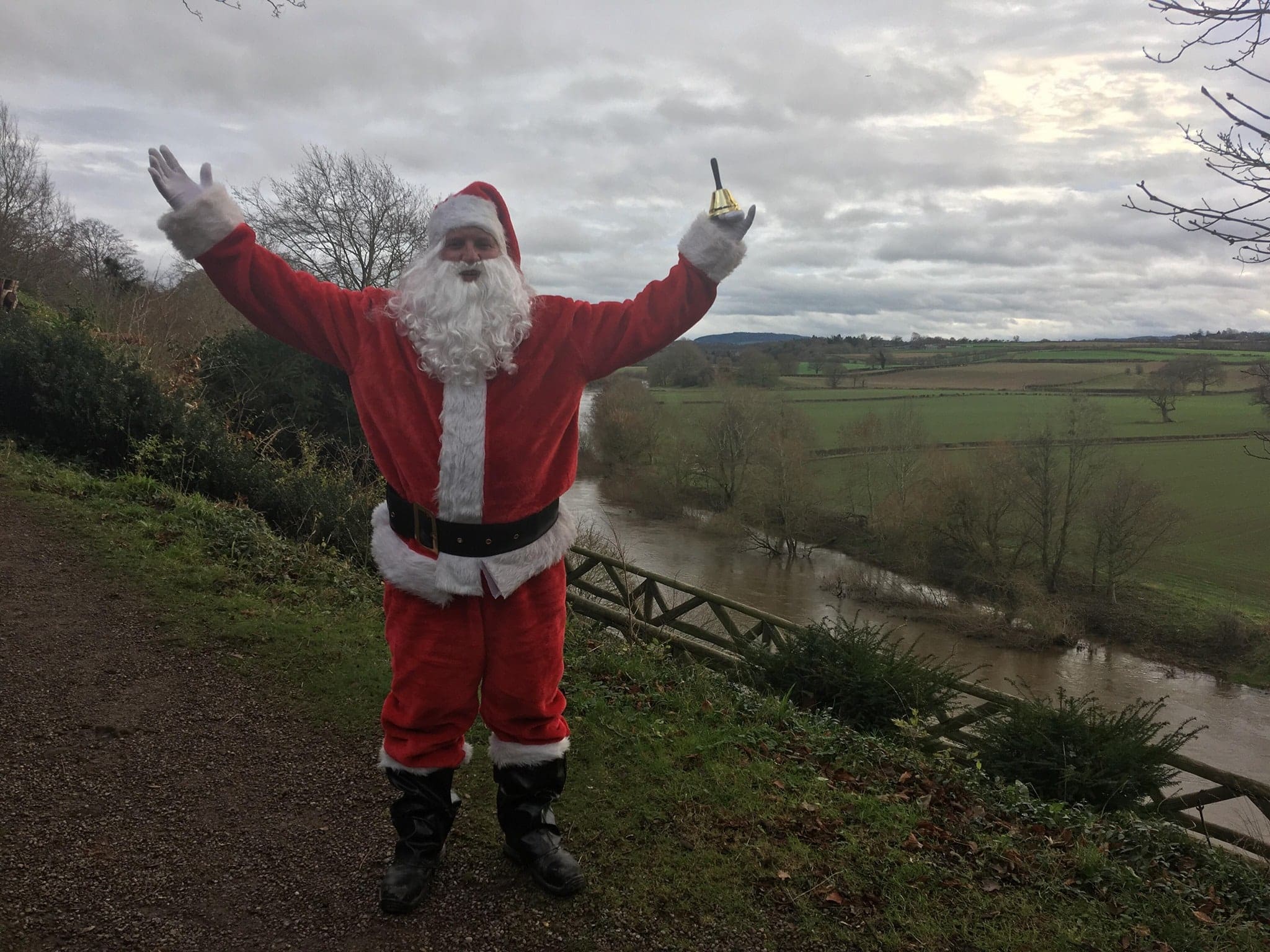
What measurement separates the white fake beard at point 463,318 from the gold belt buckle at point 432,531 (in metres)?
0.42

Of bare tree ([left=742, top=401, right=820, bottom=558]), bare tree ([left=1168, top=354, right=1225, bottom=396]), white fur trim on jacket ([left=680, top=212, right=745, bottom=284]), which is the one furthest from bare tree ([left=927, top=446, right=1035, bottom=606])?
white fur trim on jacket ([left=680, top=212, right=745, bottom=284])

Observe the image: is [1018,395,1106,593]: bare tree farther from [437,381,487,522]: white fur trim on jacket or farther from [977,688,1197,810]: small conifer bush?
[437,381,487,522]: white fur trim on jacket

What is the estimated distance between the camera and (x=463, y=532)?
2447 millimetres

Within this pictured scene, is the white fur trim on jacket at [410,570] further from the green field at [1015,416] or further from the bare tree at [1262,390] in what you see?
the green field at [1015,416]

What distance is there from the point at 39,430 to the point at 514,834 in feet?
28.9

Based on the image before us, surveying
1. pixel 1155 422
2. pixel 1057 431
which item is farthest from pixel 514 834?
pixel 1155 422

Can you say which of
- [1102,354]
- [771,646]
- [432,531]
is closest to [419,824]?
[432,531]

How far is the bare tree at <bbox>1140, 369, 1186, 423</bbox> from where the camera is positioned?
3216 cm

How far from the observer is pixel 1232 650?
2369cm

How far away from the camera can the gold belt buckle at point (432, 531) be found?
97.2 inches

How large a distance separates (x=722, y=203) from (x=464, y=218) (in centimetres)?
86

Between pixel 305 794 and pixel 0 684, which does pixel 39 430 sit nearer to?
pixel 0 684

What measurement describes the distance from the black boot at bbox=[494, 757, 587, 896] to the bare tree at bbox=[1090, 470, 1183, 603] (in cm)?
2972

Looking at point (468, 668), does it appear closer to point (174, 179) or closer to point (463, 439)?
point (463, 439)
